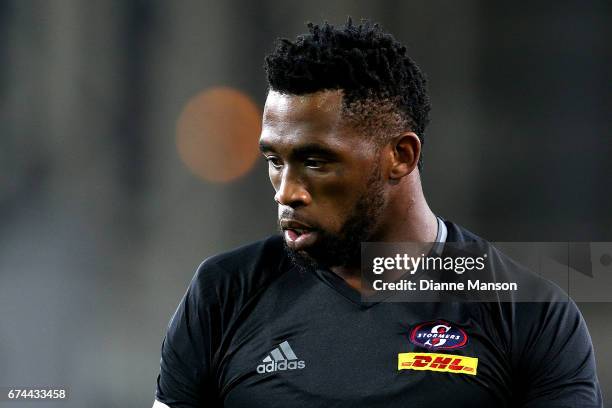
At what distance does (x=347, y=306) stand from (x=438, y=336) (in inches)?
11.7

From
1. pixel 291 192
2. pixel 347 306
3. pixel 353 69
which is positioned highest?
pixel 353 69

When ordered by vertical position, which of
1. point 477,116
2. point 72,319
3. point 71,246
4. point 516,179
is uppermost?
point 477,116

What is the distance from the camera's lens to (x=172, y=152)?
24.1 ft

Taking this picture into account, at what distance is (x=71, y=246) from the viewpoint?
7227 mm

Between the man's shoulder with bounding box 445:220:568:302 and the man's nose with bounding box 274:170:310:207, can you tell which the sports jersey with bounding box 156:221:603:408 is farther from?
the man's nose with bounding box 274:170:310:207

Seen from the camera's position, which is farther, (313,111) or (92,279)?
(92,279)

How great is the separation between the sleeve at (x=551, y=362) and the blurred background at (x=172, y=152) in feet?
13.8

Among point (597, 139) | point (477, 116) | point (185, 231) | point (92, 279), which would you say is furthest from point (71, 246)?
point (597, 139)

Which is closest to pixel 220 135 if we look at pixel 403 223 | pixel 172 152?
pixel 172 152

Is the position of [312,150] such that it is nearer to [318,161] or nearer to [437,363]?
[318,161]

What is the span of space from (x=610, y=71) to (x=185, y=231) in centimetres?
363

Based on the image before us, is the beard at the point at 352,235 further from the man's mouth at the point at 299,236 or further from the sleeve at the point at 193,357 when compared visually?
the sleeve at the point at 193,357

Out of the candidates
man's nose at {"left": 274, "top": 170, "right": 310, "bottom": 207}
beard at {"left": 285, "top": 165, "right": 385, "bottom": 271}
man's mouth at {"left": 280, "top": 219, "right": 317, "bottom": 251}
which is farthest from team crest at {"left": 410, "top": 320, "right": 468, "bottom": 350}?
man's nose at {"left": 274, "top": 170, "right": 310, "bottom": 207}

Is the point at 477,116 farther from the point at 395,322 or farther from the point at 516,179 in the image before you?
the point at 395,322
